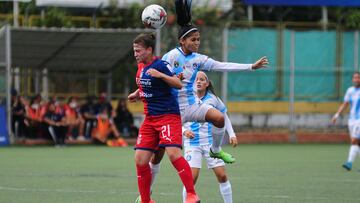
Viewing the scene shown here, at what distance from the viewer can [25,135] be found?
2922 cm

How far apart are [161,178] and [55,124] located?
11896 mm

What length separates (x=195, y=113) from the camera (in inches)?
452

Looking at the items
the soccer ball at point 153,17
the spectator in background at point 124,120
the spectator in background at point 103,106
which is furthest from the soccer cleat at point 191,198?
the spectator in background at point 124,120

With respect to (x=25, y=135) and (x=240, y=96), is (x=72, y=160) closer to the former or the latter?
(x=25, y=135)

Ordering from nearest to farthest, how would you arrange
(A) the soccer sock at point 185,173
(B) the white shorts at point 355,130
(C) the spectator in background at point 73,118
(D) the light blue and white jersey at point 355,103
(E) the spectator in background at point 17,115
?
(A) the soccer sock at point 185,173 → (B) the white shorts at point 355,130 → (D) the light blue and white jersey at point 355,103 → (E) the spectator in background at point 17,115 → (C) the spectator in background at point 73,118

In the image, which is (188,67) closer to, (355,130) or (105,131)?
(355,130)

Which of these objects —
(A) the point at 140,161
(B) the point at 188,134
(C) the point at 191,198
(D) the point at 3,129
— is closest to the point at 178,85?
(A) the point at 140,161

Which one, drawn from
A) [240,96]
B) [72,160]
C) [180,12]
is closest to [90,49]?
[240,96]

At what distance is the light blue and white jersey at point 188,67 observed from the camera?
11602mm

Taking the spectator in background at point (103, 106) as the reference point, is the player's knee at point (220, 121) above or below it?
above

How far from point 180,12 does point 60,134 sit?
56.4 ft

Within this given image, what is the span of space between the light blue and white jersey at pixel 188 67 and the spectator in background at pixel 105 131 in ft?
58.9

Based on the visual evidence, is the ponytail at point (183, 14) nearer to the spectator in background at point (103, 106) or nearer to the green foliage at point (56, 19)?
the spectator in background at point (103, 106)

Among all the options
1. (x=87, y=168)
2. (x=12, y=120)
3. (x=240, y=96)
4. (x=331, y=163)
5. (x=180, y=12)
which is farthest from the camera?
(x=240, y=96)
